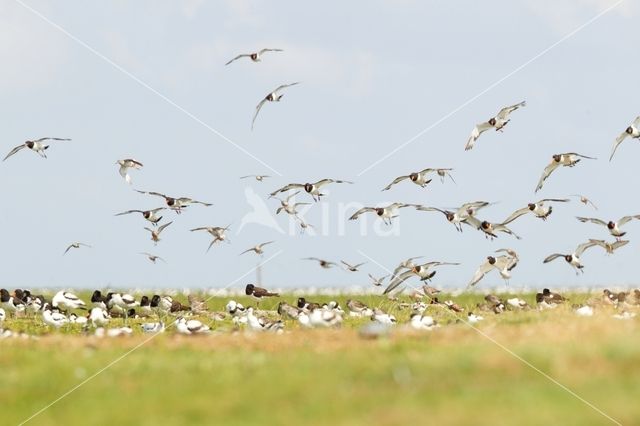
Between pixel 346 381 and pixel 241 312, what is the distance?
21093mm

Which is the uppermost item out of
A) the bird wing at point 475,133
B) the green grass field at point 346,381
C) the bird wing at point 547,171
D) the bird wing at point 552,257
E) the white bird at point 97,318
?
the bird wing at point 475,133

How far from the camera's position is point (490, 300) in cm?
3978

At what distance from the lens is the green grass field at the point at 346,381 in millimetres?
14352

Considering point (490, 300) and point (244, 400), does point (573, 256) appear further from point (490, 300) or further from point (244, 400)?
point (244, 400)

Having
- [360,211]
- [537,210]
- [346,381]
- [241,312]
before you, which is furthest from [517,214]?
A: [346,381]

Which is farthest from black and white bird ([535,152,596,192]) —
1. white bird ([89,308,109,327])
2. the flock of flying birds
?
white bird ([89,308,109,327])

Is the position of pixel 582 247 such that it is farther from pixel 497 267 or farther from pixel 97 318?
pixel 97 318

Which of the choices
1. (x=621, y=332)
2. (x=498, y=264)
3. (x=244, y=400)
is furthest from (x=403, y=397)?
(x=498, y=264)

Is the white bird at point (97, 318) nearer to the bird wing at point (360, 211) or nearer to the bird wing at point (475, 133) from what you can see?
the bird wing at point (360, 211)

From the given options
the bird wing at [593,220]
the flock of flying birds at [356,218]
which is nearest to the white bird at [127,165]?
the flock of flying birds at [356,218]

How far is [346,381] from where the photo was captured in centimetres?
1636

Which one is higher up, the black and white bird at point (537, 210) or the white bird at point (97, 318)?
the black and white bird at point (537, 210)

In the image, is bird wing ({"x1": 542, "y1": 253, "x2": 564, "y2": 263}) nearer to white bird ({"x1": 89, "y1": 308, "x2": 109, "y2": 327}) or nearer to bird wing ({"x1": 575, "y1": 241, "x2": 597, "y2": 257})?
bird wing ({"x1": 575, "y1": 241, "x2": 597, "y2": 257})

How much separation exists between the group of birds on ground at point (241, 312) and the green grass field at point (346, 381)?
7351mm
